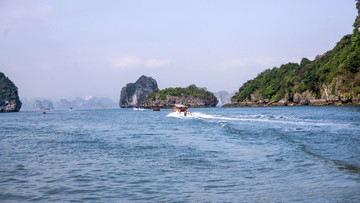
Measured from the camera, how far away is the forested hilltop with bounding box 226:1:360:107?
10262 centimetres

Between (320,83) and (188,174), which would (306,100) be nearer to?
(320,83)

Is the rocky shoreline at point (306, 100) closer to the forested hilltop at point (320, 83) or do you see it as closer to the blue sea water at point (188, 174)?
the forested hilltop at point (320, 83)

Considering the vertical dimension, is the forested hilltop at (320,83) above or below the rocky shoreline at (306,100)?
above

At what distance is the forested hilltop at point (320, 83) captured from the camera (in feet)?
337

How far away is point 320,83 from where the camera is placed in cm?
12900

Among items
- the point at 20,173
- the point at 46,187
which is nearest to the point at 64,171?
the point at 20,173

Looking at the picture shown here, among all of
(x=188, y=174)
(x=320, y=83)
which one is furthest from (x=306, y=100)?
(x=188, y=174)

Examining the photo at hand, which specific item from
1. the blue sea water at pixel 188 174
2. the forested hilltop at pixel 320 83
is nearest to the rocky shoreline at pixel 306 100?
the forested hilltop at pixel 320 83

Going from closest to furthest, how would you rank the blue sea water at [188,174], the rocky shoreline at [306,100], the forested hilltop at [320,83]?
the blue sea water at [188,174] < the forested hilltop at [320,83] < the rocky shoreline at [306,100]

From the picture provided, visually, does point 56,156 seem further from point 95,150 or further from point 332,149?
point 332,149

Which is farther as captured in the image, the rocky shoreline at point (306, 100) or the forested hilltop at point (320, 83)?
the rocky shoreline at point (306, 100)

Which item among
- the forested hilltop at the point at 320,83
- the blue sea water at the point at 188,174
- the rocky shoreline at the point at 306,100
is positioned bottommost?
the blue sea water at the point at 188,174

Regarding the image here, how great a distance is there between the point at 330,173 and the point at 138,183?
322 inches

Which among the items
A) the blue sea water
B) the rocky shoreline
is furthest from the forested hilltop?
the blue sea water
